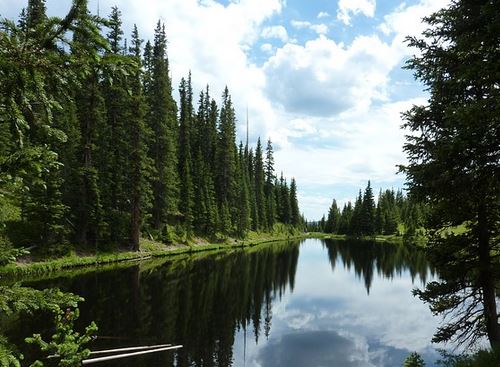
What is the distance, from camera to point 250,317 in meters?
20.4

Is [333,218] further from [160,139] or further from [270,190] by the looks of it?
[160,139]

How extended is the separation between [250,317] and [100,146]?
90.8 ft

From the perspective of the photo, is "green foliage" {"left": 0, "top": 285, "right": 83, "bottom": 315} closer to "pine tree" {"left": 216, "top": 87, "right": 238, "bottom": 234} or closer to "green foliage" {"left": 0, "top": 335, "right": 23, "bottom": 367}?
"green foliage" {"left": 0, "top": 335, "right": 23, "bottom": 367}

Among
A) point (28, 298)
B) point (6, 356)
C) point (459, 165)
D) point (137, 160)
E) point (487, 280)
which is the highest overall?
point (137, 160)

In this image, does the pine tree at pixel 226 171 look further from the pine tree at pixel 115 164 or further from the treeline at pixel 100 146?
the pine tree at pixel 115 164

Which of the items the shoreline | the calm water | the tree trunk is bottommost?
the calm water

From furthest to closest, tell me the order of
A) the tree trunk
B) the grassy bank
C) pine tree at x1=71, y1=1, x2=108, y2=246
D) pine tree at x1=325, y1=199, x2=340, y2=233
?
pine tree at x1=325, y1=199, x2=340, y2=233
pine tree at x1=71, y1=1, x2=108, y2=246
the grassy bank
the tree trunk

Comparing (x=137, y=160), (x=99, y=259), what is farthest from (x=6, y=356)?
(x=137, y=160)

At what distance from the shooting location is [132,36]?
132 feet

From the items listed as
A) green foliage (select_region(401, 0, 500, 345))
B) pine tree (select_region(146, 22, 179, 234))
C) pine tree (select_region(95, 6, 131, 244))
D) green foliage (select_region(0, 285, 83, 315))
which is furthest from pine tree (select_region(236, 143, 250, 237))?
green foliage (select_region(0, 285, 83, 315))

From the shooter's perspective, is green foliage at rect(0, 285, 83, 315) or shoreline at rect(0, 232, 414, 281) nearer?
green foliage at rect(0, 285, 83, 315)

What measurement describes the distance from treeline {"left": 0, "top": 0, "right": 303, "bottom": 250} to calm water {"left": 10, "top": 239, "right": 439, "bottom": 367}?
6867 mm

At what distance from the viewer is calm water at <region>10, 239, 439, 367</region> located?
1548cm

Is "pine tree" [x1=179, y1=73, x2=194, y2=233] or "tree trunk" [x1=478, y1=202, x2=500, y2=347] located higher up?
"pine tree" [x1=179, y1=73, x2=194, y2=233]
